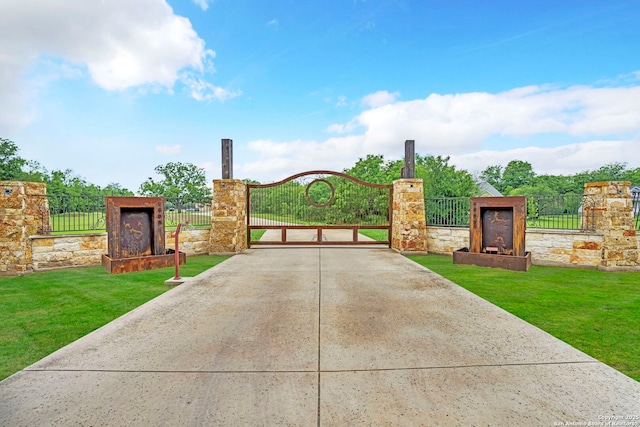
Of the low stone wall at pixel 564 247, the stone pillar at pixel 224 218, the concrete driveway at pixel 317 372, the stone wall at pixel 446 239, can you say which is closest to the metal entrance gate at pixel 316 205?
the stone pillar at pixel 224 218

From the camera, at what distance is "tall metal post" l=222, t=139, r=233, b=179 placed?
9.75m

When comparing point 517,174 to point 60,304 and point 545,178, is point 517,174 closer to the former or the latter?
point 545,178

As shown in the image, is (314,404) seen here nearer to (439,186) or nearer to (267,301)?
(267,301)

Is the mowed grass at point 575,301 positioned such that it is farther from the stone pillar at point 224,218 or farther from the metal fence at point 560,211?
the stone pillar at point 224,218

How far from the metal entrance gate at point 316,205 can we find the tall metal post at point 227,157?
0.88 m

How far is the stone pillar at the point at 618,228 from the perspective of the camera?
720 centimetres

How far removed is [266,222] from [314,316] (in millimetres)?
7445

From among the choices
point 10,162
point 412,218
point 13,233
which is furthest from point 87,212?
point 10,162

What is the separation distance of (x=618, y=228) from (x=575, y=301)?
3.98 metres

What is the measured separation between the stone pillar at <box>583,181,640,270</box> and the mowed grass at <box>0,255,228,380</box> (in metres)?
9.39

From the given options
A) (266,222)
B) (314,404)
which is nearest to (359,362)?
(314,404)

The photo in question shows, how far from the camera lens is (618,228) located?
7215 mm

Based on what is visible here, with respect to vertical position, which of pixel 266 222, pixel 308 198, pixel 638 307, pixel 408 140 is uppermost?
pixel 408 140

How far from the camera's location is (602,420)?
207cm
